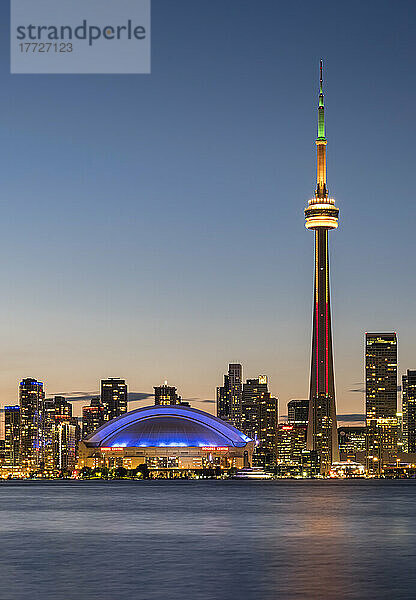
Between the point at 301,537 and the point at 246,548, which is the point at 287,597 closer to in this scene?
the point at 246,548

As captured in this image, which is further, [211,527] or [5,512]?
[5,512]

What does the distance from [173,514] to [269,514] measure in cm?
1107

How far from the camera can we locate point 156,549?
66.1m

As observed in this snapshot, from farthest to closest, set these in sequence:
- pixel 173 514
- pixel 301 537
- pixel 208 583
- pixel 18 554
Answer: pixel 173 514 → pixel 301 537 → pixel 18 554 → pixel 208 583

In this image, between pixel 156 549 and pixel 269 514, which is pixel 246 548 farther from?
pixel 269 514

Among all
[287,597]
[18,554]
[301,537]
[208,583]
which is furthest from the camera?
[301,537]

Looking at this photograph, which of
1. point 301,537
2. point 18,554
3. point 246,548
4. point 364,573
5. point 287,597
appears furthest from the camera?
point 301,537

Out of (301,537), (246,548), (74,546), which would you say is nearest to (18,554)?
(74,546)

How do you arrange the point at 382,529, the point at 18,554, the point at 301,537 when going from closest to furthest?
the point at 18,554
the point at 301,537
the point at 382,529

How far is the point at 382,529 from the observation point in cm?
8931

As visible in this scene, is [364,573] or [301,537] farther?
[301,537]

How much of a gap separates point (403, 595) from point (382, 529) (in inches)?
Answer: 1840

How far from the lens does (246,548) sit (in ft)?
224

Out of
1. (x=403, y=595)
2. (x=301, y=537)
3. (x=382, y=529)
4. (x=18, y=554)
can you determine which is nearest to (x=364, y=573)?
(x=403, y=595)
